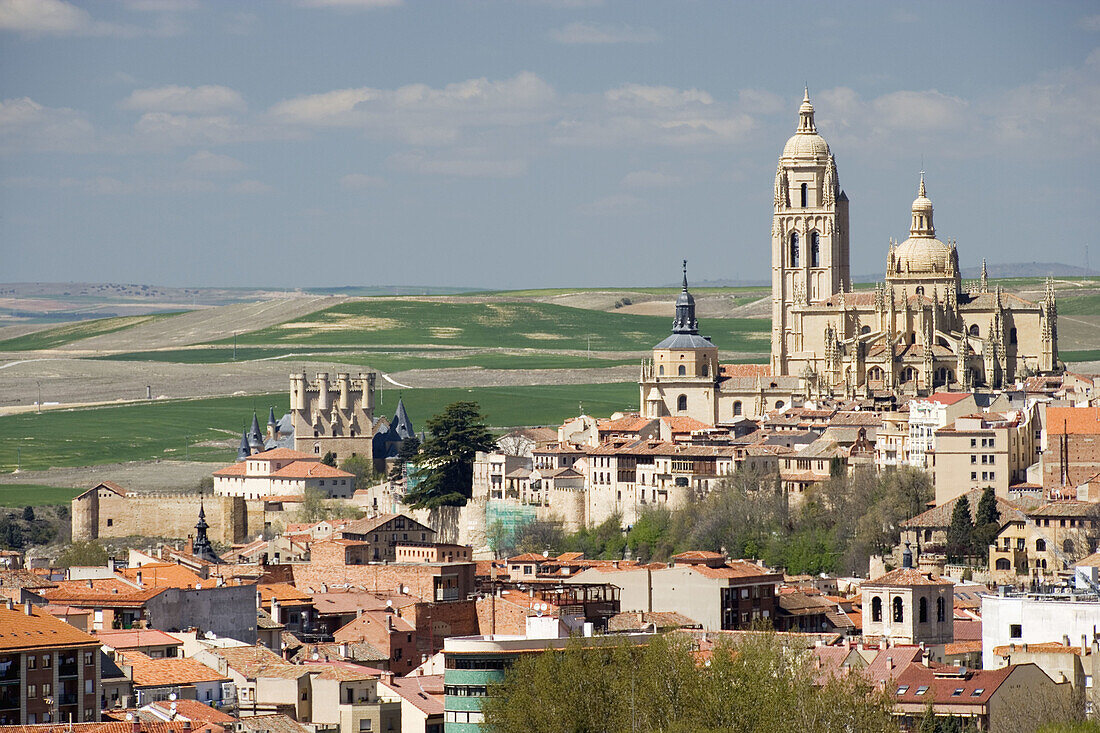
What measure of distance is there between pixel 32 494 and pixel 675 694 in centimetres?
9881

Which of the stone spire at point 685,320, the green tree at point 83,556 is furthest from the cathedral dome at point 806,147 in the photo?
the green tree at point 83,556

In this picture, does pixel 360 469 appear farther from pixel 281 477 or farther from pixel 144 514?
pixel 144 514

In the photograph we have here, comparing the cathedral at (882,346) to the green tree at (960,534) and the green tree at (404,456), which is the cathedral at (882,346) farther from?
the green tree at (960,534)

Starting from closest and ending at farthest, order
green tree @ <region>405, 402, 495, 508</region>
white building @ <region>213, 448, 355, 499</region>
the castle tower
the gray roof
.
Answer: green tree @ <region>405, 402, 495, 508</region> < the castle tower < the gray roof < white building @ <region>213, 448, 355, 499</region>

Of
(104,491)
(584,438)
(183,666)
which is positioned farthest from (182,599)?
(104,491)

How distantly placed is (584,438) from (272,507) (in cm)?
1618

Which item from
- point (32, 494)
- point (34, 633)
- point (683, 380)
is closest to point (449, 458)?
point (683, 380)

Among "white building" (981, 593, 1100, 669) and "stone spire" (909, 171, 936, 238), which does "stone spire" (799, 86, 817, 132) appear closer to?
"stone spire" (909, 171, 936, 238)

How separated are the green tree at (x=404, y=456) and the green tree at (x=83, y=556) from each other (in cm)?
1508

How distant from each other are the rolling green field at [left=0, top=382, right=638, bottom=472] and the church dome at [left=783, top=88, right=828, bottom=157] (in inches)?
937

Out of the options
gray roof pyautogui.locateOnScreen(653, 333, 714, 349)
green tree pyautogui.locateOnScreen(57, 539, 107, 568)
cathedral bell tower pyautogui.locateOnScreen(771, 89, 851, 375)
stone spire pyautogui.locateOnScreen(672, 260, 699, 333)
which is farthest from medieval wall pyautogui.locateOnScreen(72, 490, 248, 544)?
cathedral bell tower pyautogui.locateOnScreen(771, 89, 851, 375)

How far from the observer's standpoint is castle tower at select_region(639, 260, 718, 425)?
122562 millimetres

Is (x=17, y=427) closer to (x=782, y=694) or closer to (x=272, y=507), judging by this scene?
(x=272, y=507)

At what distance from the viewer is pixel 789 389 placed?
122188mm
